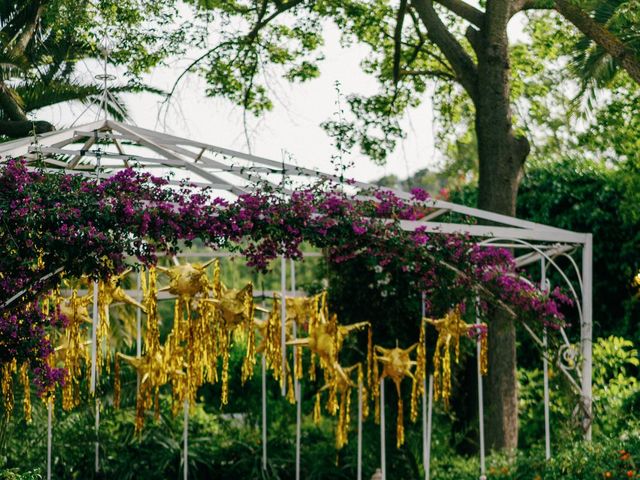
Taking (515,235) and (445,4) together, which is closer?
(515,235)

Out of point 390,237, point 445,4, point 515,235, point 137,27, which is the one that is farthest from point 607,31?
point 137,27

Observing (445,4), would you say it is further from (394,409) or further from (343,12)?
(394,409)

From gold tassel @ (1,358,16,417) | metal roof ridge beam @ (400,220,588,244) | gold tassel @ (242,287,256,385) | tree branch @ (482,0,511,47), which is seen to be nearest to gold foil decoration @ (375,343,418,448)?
gold tassel @ (242,287,256,385)

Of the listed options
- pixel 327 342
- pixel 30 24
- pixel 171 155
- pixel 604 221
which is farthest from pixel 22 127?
pixel 604 221

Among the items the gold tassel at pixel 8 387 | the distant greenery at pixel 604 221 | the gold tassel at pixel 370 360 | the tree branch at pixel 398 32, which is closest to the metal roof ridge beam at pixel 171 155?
the gold tassel at pixel 8 387

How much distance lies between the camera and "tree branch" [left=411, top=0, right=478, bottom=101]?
30.8 feet

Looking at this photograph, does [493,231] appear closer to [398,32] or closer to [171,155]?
[171,155]

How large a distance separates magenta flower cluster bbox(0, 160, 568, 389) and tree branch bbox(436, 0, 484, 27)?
347 centimetres

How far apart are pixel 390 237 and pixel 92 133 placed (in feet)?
6.64

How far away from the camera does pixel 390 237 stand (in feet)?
20.5

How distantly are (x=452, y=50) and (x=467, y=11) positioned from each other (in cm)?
40

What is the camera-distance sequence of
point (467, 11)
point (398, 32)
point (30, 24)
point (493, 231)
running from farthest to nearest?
point (30, 24), point (398, 32), point (467, 11), point (493, 231)

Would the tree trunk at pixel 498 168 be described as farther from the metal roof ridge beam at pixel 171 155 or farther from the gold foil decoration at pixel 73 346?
the gold foil decoration at pixel 73 346

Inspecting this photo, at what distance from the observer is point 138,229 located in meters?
5.52
